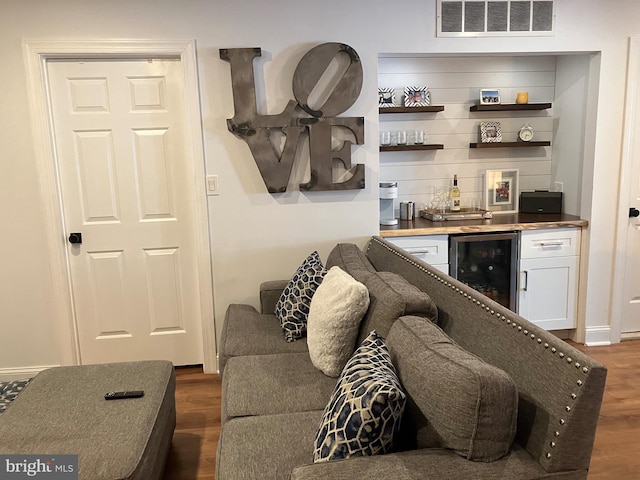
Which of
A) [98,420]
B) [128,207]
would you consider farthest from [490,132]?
[98,420]

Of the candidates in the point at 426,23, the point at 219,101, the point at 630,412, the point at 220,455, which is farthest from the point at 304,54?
the point at 630,412

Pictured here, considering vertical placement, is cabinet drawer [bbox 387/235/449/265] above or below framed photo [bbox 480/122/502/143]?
below

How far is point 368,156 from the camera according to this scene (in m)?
3.17

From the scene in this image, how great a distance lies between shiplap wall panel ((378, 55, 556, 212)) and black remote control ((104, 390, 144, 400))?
7.54 ft

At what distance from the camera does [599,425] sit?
253 centimetres

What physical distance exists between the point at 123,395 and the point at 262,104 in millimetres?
1811

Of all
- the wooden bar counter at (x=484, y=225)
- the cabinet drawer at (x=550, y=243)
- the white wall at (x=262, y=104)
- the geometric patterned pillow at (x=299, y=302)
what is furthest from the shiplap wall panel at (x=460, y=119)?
the geometric patterned pillow at (x=299, y=302)

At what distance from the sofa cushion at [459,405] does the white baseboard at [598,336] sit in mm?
2518

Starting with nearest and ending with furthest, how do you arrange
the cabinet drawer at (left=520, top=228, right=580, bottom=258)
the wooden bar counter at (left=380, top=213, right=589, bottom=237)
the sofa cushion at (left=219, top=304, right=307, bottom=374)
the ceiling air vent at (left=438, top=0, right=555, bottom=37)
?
1. the sofa cushion at (left=219, top=304, right=307, bottom=374)
2. the ceiling air vent at (left=438, top=0, right=555, bottom=37)
3. the wooden bar counter at (left=380, top=213, right=589, bottom=237)
4. the cabinet drawer at (left=520, top=228, right=580, bottom=258)

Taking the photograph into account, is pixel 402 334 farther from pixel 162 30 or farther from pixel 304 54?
pixel 162 30

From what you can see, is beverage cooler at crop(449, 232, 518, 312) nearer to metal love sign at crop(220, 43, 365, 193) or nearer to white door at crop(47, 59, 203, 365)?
metal love sign at crop(220, 43, 365, 193)

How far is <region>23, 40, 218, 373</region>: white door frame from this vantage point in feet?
9.30

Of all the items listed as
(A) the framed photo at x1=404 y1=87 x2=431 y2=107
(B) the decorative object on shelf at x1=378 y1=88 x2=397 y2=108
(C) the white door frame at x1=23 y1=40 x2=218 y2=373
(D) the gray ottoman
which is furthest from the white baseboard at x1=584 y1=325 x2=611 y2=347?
(D) the gray ottoman

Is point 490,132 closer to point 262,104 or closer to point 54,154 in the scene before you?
point 262,104
